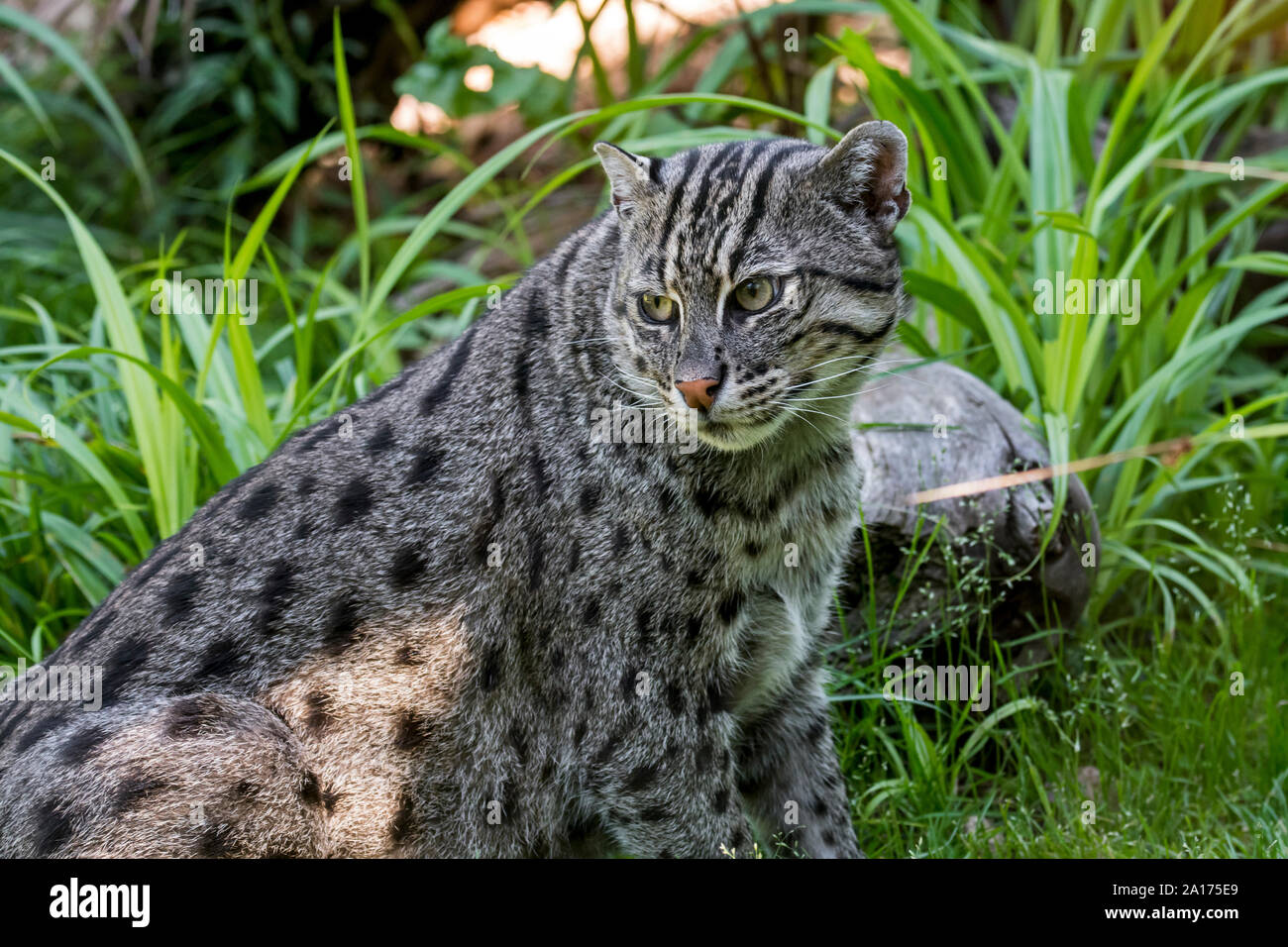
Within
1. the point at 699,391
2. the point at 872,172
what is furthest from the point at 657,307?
the point at 872,172

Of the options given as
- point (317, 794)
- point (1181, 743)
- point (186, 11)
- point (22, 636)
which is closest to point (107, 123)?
point (186, 11)

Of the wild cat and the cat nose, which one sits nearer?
the cat nose

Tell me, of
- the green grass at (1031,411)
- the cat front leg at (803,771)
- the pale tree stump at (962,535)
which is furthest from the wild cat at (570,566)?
the green grass at (1031,411)

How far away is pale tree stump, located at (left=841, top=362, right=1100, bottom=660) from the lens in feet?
17.6

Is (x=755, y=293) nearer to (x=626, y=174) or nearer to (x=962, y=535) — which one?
(x=626, y=174)

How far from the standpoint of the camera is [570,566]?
4.27m

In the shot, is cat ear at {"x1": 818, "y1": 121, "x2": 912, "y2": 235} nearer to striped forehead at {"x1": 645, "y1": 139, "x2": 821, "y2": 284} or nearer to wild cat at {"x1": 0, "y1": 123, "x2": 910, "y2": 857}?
wild cat at {"x1": 0, "y1": 123, "x2": 910, "y2": 857}

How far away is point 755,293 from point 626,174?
690mm

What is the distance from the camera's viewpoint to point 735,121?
364 inches

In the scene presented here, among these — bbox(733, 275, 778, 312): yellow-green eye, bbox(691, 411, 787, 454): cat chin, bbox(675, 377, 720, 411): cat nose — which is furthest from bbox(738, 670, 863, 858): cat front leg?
bbox(733, 275, 778, 312): yellow-green eye

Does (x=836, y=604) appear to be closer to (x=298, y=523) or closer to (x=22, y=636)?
(x=298, y=523)

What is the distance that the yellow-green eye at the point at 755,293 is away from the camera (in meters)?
4.07

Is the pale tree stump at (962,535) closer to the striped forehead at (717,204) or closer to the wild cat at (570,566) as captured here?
the wild cat at (570,566)
